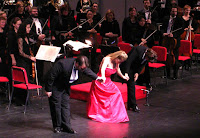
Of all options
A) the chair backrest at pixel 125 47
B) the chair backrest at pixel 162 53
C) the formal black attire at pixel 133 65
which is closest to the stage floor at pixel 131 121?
the formal black attire at pixel 133 65

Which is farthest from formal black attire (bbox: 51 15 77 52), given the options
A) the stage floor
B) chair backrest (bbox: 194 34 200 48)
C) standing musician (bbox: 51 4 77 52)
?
chair backrest (bbox: 194 34 200 48)

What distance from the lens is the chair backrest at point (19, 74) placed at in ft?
21.3

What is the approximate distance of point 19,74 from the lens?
659 cm

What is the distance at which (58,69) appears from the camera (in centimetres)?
539

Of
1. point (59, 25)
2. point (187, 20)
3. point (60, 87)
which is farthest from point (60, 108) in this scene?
point (187, 20)

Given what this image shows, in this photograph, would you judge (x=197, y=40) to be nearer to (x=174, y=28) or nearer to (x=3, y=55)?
(x=174, y=28)

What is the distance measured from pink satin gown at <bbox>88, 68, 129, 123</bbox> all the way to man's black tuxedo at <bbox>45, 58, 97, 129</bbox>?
31.3 inches

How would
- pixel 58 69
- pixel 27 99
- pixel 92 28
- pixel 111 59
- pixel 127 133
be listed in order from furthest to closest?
pixel 92 28
pixel 27 99
pixel 111 59
pixel 127 133
pixel 58 69

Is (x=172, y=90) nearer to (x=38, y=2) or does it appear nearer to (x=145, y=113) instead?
(x=145, y=113)

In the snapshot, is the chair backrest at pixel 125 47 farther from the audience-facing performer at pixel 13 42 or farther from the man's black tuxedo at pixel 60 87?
the man's black tuxedo at pixel 60 87

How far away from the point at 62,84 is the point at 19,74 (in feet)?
4.26

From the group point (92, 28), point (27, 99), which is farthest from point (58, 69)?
point (92, 28)

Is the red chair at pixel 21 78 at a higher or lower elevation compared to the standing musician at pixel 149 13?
lower

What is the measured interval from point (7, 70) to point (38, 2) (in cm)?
400
